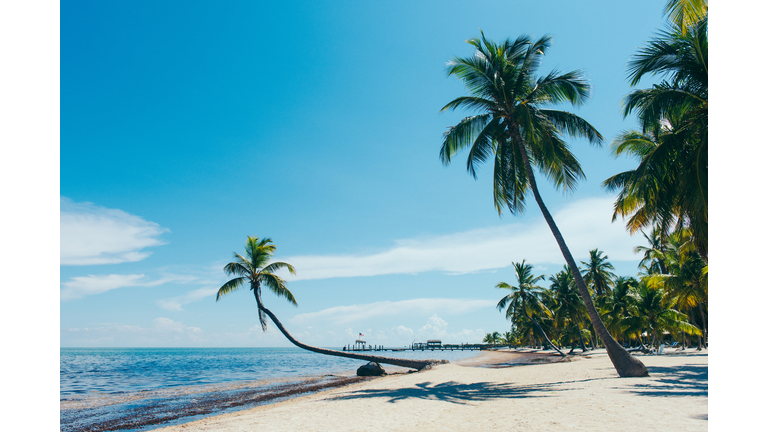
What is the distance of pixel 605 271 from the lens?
4119 centimetres

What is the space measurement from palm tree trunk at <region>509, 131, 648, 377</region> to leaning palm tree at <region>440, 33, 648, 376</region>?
1.5 inches

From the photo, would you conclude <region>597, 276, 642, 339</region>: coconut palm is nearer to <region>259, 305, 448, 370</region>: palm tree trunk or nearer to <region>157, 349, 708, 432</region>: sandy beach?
<region>259, 305, 448, 370</region>: palm tree trunk

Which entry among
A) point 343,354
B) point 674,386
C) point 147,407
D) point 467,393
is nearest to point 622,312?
point 343,354

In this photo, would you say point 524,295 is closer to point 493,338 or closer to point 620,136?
point 620,136

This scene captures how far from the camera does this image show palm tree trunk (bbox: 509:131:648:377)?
1178 cm

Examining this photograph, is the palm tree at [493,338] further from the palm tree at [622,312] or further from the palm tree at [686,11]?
the palm tree at [686,11]

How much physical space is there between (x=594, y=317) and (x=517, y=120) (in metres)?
7.31

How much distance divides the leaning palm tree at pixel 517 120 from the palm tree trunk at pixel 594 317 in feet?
0.12

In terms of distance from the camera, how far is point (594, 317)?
491 inches

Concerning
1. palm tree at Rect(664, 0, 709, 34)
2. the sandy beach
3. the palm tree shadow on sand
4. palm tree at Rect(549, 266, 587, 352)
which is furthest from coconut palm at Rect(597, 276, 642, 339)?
palm tree at Rect(664, 0, 709, 34)

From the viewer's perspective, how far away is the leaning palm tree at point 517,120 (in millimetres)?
13500
